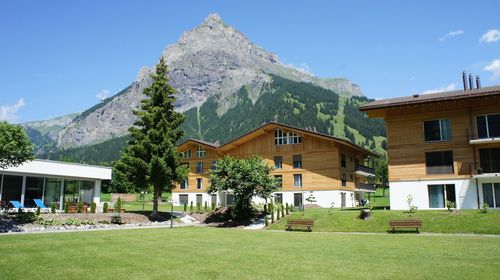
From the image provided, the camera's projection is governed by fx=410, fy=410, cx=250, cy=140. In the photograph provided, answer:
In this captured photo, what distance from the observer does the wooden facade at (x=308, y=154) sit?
48906 millimetres

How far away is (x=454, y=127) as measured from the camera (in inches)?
1357

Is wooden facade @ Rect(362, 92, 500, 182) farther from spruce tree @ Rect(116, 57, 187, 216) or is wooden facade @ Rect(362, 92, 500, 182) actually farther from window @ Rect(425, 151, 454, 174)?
spruce tree @ Rect(116, 57, 187, 216)

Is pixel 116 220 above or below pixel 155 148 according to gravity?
below

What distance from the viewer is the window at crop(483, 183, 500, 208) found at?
32.3 m

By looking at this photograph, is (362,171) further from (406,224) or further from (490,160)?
(406,224)

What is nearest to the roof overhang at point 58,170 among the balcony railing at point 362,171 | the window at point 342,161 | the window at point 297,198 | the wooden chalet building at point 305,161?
the wooden chalet building at point 305,161

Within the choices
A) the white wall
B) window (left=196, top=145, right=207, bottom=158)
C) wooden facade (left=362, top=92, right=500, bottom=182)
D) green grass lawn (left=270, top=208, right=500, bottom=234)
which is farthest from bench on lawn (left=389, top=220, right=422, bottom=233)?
window (left=196, top=145, right=207, bottom=158)

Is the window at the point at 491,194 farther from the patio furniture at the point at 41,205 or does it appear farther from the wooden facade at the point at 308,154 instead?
the patio furniture at the point at 41,205

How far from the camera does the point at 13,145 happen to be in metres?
24.8

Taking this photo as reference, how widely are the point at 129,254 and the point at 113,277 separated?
15.0 feet

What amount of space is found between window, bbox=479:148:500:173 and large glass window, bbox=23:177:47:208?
36923 mm

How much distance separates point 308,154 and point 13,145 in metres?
33.4

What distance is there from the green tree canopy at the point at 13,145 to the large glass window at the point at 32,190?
8.17m

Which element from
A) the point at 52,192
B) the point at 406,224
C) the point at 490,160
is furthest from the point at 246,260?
the point at 52,192
